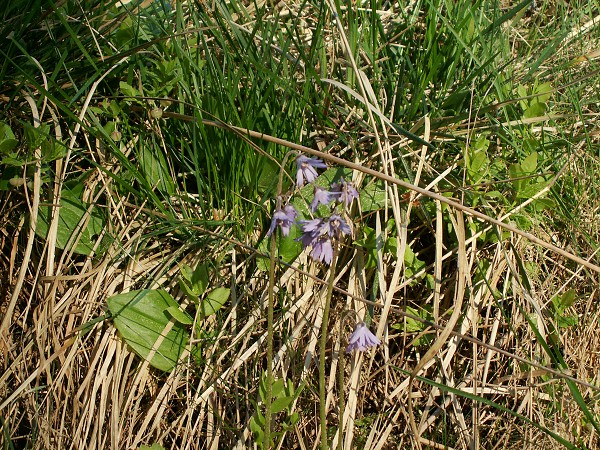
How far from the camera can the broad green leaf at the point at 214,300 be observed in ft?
6.50

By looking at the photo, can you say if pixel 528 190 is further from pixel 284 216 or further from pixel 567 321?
pixel 284 216

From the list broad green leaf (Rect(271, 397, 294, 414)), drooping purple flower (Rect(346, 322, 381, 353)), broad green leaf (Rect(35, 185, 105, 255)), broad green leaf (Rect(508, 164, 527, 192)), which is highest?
broad green leaf (Rect(508, 164, 527, 192))

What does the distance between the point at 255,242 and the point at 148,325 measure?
0.39 meters

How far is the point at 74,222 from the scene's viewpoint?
2.08 meters

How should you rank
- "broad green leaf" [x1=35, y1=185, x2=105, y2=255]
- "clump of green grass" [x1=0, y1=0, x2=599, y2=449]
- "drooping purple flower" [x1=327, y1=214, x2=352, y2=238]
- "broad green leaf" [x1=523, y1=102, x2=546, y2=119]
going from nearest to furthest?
"drooping purple flower" [x1=327, y1=214, x2=352, y2=238] < "clump of green grass" [x1=0, y1=0, x2=599, y2=449] < "broad green leaf" [x1=35, y1=185, x2=105, y2=255] < "broad green leaf" [x1=523, y1=102, x2=546, y2=119]

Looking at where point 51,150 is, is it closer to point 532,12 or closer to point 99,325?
point 99,325

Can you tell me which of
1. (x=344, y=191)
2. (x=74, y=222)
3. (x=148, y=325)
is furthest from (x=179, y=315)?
(x=344, y=191)

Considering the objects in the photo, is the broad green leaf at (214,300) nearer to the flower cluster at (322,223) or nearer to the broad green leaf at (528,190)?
the flower cluster at (322,223)

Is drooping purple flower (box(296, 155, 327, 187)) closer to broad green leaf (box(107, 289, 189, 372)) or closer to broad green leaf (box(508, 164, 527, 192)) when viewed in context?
broad green leaf (box(107, 289, 189, 372))

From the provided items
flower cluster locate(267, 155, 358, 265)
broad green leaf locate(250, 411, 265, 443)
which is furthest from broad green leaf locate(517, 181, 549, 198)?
broad green leaf locate(250, 411, 265, 443)

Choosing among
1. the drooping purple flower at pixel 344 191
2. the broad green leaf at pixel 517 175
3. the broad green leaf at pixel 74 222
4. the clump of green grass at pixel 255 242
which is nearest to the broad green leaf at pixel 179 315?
the clump of green grass at pixel 255 242

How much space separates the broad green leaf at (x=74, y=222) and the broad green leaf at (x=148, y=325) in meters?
0.21

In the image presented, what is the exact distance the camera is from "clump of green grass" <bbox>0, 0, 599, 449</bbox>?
1955 mm

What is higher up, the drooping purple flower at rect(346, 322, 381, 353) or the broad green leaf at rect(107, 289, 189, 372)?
the drooping purple flower at rect(346, 322, 381, 353)
